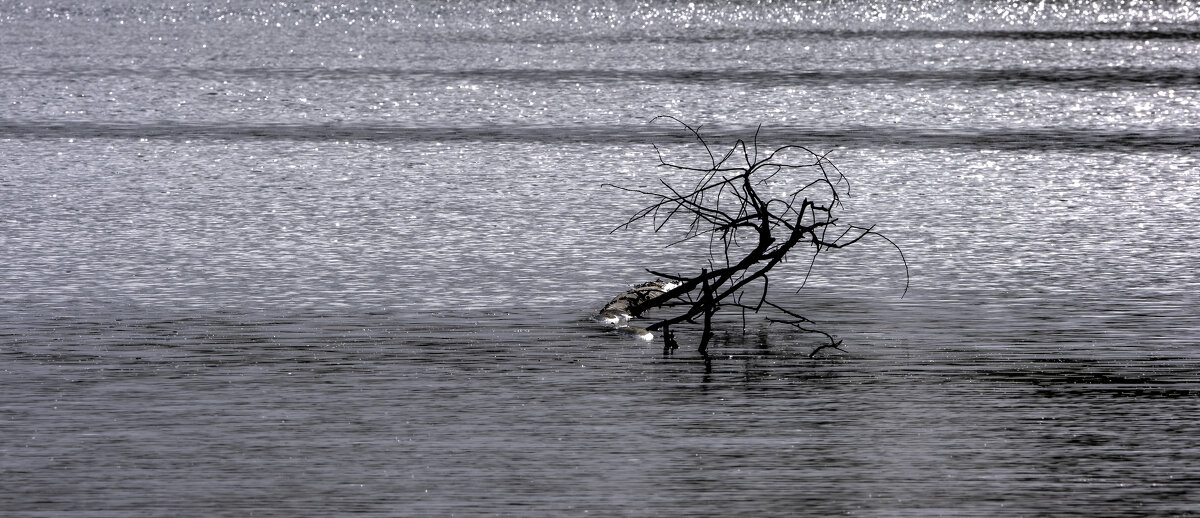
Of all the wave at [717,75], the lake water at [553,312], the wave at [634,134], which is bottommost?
the wave at [717,75]

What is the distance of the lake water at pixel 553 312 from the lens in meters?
2.19

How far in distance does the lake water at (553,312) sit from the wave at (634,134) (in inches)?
1.2

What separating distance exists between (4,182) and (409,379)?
9.08 ft

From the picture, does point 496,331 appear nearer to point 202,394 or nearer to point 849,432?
point 202,394

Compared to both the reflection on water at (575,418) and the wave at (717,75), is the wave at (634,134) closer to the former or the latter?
the wave at (717,75)

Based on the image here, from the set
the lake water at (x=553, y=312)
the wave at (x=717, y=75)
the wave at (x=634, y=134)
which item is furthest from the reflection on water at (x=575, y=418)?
the wave at (x=717, y=75)

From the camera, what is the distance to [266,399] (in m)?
2.57

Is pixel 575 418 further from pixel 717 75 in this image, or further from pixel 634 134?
pixel 717 75

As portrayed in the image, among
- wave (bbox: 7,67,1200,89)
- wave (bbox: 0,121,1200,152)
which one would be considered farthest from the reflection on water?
wave (bbox: 7,67,1200,89)

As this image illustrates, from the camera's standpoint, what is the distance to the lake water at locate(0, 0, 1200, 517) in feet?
7.18

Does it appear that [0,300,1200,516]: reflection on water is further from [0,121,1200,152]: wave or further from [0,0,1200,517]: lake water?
[0,121,1200,152]: wave

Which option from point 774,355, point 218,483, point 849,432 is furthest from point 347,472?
point 774,355

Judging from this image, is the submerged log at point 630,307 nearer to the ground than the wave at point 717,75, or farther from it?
farther from it

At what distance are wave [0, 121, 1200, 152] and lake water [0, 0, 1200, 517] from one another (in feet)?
0.10
